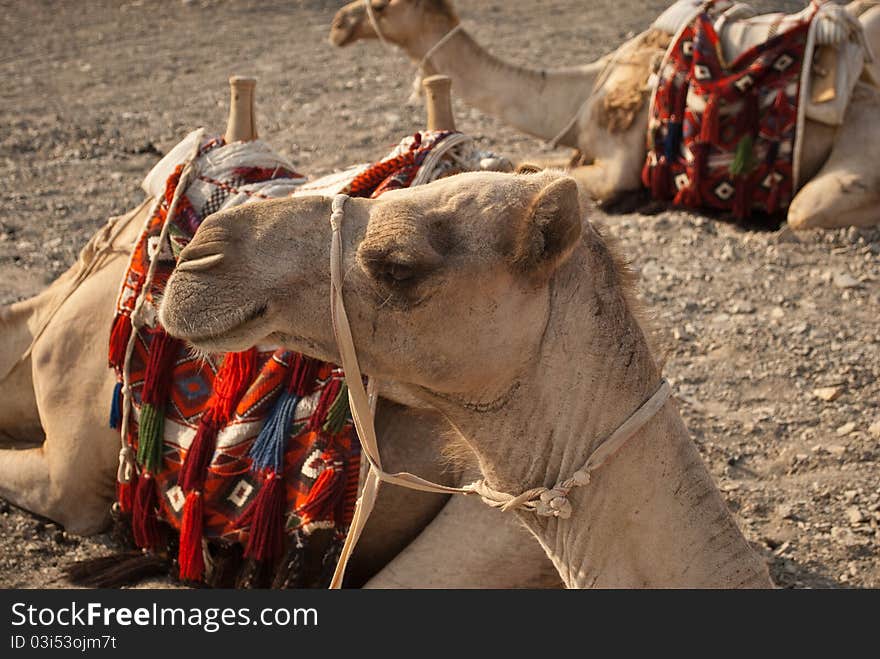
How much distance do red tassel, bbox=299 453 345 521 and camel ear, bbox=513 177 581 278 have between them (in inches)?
42.2

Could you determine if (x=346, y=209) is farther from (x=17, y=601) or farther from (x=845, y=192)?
(x=845, y=192)

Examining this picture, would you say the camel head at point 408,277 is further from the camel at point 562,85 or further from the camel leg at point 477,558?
the camel at point 562,85

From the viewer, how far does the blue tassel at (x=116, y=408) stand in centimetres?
Answer: 335

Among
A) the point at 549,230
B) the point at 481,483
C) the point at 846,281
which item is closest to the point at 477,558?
the point at 481,483

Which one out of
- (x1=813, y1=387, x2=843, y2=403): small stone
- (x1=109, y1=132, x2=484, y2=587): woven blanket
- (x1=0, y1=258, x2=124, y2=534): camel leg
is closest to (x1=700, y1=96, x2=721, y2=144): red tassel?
(x1=813, y1=387, x2=843, y2=403): small stone

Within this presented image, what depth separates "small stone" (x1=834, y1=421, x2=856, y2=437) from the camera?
417 centimetres

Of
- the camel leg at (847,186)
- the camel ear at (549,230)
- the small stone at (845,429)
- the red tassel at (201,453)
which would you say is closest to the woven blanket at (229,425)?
the red tassel at (201,453)

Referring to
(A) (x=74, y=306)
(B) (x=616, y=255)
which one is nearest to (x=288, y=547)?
(A) (x=74, y=306)

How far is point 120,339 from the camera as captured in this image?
330 cm

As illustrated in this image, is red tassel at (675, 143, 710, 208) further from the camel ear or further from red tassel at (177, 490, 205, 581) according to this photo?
the camel ear

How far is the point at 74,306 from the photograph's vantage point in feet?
11.8

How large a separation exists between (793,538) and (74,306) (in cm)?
221

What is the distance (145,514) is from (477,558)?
962 mm

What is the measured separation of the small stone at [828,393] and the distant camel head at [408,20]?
3.39 meters
